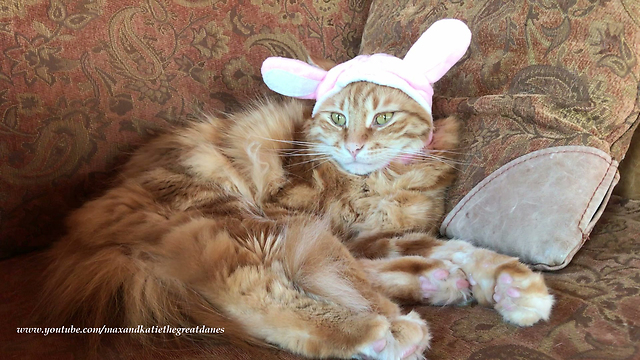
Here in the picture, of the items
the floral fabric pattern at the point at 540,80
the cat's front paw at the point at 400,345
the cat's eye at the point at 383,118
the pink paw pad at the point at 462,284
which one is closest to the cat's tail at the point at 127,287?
the cat's front paw at the point at 400,345

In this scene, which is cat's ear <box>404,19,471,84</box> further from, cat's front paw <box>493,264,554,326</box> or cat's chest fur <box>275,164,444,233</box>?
cat's front paw <box>493,264,554,326</box>

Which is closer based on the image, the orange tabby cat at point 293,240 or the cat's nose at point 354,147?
the orange tabby cat at point 293,240

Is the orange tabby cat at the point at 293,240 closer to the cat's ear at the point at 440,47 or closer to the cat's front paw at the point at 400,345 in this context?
the cat's front paw at the point at 400,345

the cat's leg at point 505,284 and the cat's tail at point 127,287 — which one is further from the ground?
the cat's tail at point 127,287

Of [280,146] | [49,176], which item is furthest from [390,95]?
[49,176]

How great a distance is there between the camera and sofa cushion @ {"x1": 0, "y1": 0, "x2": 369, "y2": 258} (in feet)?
4.22

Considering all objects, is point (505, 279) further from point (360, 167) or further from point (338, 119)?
point (338, 119)

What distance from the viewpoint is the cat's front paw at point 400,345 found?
2.69ft

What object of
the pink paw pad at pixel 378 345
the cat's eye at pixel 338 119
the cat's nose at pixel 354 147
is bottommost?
the pink paw pad at pixel 378 345

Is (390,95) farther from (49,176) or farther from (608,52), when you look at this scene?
(49,176)

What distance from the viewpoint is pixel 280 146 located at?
1.48 metres

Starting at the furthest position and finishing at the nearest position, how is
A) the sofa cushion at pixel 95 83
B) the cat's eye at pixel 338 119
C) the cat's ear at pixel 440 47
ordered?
the cat's eye at pixel 338 119 < the sofa cushion at pixel 95 83 < the cat's ear at pixel 440 47

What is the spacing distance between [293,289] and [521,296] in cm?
49

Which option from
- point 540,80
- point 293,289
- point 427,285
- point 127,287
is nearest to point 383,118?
point 540,80
